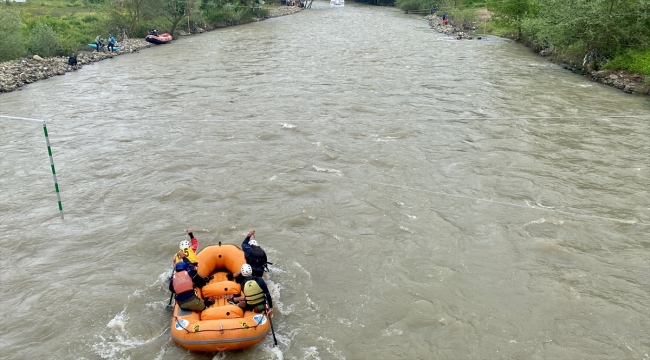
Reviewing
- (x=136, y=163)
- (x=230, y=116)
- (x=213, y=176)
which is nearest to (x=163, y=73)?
(x=230, y=116)

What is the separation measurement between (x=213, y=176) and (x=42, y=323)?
616cm

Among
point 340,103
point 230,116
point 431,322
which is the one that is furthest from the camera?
point 340,103

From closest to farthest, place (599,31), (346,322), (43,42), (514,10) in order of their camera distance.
Answer: (346,322) < (599,31) < (43,42) < (514,10)

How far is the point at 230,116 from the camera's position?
18719 mm

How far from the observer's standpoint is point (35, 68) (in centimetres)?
2573

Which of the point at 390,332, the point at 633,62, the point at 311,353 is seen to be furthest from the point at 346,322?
the point at 633,62

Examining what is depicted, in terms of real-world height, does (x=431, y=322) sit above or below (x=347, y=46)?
below

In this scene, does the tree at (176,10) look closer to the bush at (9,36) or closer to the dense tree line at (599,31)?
the bush at (9,36)

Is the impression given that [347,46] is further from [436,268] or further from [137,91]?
[436,268]

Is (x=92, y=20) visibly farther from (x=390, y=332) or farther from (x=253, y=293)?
(x=390, y=332)

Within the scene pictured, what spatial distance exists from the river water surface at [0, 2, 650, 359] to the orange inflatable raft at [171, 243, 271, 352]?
1.23 feet

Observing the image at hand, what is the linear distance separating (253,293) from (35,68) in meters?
24.2

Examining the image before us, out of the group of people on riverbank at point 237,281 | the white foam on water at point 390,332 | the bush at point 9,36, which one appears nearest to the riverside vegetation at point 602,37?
the white foam on water at point 390,332

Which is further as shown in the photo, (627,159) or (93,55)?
(93,55)
